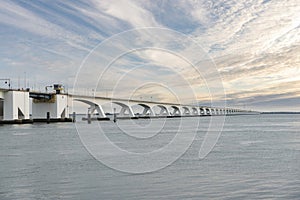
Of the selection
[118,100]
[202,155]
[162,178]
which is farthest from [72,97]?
[162,178]

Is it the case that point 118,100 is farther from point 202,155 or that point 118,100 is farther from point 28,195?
point 28,195

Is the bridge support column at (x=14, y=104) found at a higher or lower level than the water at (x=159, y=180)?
higher

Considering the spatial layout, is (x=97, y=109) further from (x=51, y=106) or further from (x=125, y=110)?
(x=51, y=106)

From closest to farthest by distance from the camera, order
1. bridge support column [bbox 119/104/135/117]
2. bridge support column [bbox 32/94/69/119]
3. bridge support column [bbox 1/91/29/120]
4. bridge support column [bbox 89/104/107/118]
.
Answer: bridge support column [bbox 1/91/29/120] < bridge support column [bbox 32/94/69/119] < bridge support column [bbox 89/104/107/118] < bridge support column [bbox 119/104/135/117]

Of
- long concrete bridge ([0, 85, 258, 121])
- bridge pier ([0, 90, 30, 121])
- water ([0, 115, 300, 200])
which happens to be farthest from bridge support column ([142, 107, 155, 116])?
water ([0, 115, 300, 200])

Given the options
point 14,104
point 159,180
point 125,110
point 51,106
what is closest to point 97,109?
point 125,110

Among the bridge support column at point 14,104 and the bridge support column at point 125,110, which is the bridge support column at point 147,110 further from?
the bridge support column at point 14,104

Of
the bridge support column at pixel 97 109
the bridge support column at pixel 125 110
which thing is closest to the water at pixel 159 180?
the bridge support column at pixel 97 109

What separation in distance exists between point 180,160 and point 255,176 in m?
6.12

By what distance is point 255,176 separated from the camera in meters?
15.4

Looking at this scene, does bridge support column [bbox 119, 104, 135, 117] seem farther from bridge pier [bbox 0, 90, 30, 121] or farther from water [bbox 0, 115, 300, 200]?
water [bbox 0, 115, 300, 200]

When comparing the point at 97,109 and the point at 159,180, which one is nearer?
the point at 159,180

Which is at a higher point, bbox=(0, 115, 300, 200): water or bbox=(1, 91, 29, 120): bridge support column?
bbox=(1, 91, 29, 120): bridge support column

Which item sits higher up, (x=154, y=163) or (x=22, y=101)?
(x=22, y=101)
